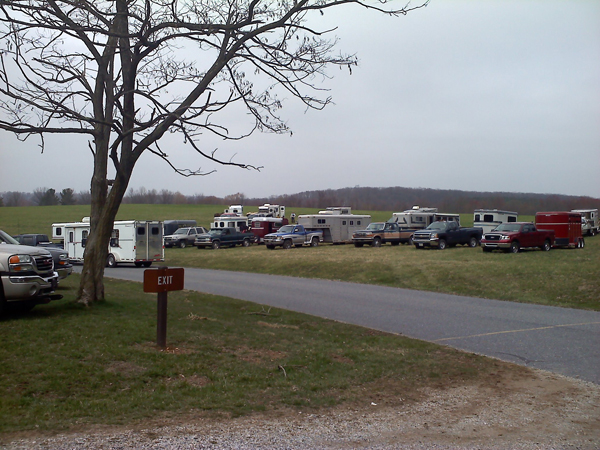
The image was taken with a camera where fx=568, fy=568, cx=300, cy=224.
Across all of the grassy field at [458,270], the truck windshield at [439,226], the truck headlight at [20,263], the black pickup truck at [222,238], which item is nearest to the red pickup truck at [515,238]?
the grassy field at [458,270]

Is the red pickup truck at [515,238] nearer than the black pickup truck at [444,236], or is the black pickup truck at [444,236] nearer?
the red pickup truck at [515,238]

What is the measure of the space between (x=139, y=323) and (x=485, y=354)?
5858mm

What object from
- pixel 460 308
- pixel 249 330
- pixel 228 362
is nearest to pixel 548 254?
pixel 460 308

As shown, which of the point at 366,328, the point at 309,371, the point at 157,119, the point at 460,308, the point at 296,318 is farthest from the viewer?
the point at 460,308

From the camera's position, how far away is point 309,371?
7695 mm

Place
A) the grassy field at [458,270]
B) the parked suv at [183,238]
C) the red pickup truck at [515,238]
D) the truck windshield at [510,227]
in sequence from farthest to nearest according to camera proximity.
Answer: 1. the parked suv at [183,238]
2. the truck windshield at [510,227]
3. the red pickup truck at [515,238]
4. the grassy field at [458,270]

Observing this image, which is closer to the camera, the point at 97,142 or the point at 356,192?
the point at 97,142

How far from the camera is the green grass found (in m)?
5.91

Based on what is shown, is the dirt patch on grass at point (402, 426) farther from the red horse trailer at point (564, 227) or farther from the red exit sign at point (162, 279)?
the red horse trailer at point (564, 227)

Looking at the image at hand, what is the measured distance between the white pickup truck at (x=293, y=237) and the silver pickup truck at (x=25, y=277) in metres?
30.6

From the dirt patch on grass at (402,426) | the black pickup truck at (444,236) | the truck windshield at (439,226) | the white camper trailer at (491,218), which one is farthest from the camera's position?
the white camper trailer at (491,218)

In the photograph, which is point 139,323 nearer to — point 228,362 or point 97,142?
point 228,362

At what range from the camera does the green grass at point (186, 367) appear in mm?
5914

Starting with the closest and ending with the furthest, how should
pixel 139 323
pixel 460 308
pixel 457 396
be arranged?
1. pixel 457 396
2. pixel 139 323
3. pixel 460 308
